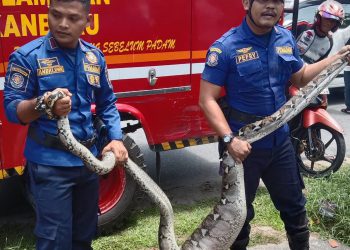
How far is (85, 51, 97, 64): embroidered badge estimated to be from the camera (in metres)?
2.63

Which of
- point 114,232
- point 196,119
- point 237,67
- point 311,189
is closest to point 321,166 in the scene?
point 311,189

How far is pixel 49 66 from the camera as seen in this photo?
2.46 m

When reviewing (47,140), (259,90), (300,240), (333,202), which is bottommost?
(333,202)

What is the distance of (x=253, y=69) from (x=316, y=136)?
2.63 metres

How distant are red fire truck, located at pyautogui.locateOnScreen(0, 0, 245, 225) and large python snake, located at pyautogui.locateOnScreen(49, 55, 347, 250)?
117 centimetres

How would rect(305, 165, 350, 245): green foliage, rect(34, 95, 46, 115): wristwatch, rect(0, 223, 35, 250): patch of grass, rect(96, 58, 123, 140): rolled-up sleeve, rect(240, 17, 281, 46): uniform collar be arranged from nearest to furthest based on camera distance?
rect(34, 95, 46, 115): wristwatch → rect(96, 58, 123, 140): rolled-up sleeve → rect(240, 17, 281, 46): uniform collar → rect(0, 223, 35, 250): patch of grass → rect(305, 165, 350, 245): green foliage

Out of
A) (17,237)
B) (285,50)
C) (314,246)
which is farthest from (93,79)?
(314,246)

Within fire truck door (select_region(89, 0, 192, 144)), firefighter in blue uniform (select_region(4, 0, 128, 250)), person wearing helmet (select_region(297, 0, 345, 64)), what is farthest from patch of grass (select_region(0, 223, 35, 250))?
person wearing helmet (select_region(297, 0, 345, 64))

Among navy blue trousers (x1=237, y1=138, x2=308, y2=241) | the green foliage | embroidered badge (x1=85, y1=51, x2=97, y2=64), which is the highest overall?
embroidered badge (x1=85, y1=51, x2=97, y2=64)

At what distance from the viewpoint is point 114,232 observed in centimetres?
416

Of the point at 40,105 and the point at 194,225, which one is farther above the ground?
the point at 40,105

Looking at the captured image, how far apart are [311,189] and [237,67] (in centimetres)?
229

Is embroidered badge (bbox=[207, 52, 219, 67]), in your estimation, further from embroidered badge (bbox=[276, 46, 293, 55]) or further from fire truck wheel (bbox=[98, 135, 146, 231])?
fire truck wheel (bbox=[98, 135, 146, 231])

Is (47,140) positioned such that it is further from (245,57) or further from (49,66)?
(245,57)
